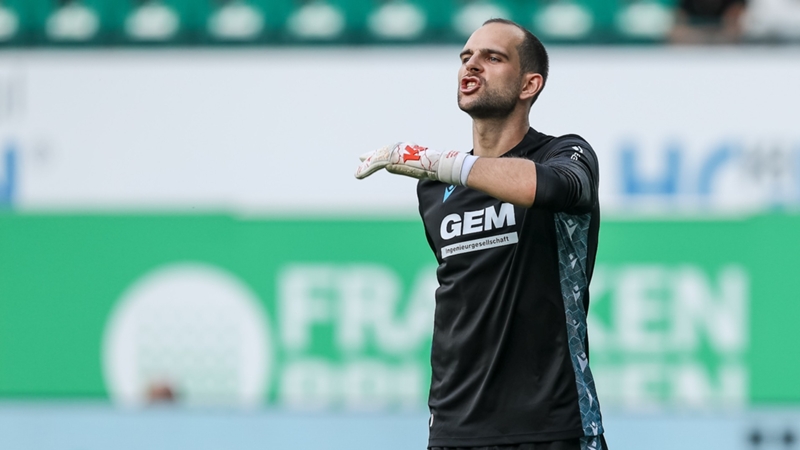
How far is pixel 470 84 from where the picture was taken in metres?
3.51

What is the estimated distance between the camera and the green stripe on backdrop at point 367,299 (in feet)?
26.3

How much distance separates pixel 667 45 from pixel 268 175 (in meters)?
3.07

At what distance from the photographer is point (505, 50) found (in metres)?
Answer: 3.55

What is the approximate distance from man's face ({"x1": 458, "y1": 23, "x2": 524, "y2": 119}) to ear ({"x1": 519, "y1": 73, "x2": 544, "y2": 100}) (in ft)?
0.09

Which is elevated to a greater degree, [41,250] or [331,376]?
[41,250]

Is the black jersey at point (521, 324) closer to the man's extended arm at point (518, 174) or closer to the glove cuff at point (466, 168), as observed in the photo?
the man's extended arm at point (518, 174)

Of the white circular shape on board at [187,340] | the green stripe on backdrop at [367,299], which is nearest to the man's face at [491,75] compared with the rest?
the green stripe on backdrop at [367,299]

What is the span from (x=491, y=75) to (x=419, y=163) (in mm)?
470

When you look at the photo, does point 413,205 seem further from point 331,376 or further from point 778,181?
point 778,181

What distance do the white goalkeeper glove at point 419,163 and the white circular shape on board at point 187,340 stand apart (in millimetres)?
5213

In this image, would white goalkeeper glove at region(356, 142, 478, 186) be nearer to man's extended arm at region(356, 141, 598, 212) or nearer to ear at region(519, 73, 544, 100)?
man's extended arm at region(356, 141, 598, 212)

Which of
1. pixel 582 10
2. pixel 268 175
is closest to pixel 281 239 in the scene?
pixel 268 175

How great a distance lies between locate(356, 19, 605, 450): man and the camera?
10.6ft

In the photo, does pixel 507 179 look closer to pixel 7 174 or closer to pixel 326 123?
pixel 326 123
